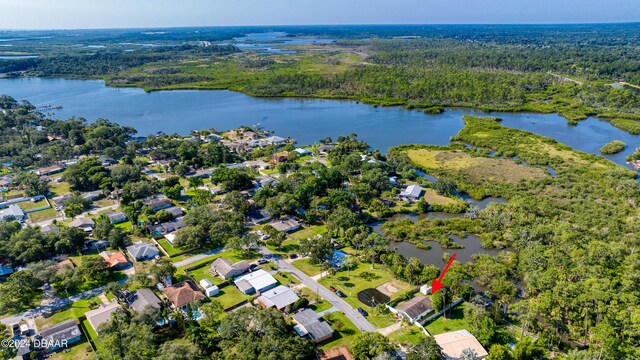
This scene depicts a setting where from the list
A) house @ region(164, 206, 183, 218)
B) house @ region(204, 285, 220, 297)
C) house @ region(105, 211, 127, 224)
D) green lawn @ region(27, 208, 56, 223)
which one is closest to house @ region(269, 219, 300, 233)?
house @ region(164, 206, 183, 218)

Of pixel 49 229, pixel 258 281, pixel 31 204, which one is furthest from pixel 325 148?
pixel 31 204

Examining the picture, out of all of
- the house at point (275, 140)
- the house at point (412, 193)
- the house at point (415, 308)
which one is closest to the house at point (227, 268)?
the house at point (415, 308)

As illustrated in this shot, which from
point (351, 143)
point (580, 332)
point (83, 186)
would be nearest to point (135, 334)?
point (580, 332)

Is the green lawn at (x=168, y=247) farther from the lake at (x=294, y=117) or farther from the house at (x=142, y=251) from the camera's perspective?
the lake at (x=294, y=117)

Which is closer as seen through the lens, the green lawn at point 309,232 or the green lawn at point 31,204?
the green lawn at point 309,232

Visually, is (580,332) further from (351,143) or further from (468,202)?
(351,143)

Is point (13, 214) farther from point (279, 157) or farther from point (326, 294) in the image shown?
point (326, 294)
